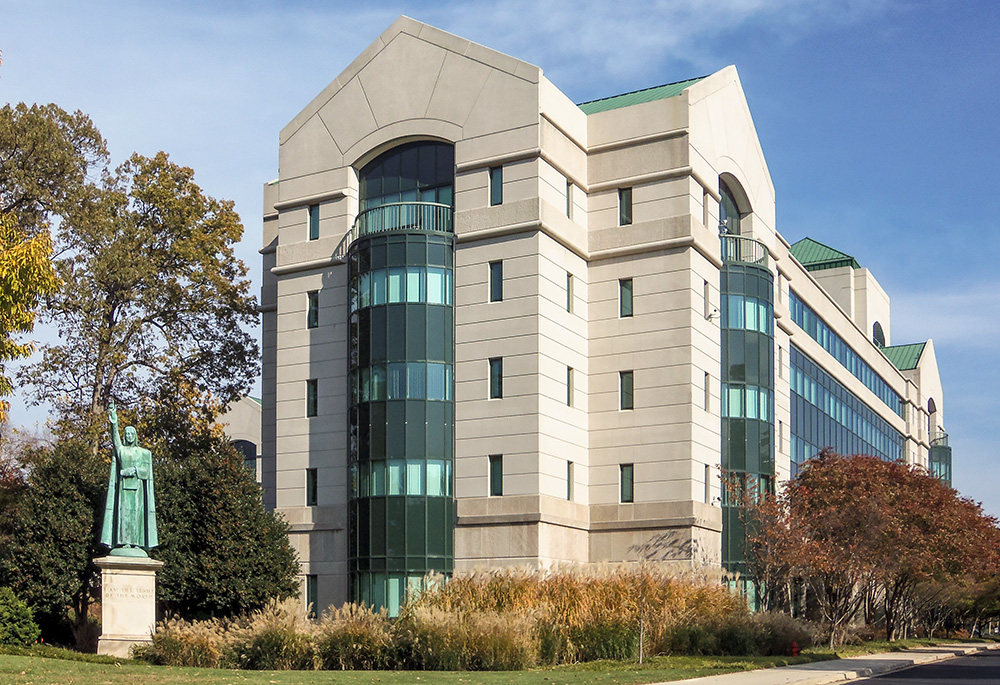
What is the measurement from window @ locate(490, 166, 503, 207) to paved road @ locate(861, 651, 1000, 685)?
816 inches

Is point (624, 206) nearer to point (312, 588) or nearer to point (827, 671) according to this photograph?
point (312, 588)

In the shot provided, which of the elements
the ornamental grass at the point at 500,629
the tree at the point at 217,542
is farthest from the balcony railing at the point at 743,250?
the tree at the point at 217,542

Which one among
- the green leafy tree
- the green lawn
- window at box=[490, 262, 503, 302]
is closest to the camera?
the green lawn

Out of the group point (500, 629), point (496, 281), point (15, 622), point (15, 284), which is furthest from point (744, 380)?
point (15, 284)

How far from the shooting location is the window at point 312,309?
48.1m

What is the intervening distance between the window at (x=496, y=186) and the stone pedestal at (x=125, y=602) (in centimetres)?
1774

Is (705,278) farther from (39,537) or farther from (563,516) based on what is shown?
(39,537)

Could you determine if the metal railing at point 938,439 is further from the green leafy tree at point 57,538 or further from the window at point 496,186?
the green leafy tree at point 57,538

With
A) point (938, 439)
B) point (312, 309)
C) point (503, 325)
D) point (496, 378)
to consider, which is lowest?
point (938, 439)

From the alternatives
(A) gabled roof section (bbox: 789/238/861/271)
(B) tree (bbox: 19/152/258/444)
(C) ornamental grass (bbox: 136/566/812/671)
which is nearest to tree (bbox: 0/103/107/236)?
(B) tree (bbox: 19/152/258/444)

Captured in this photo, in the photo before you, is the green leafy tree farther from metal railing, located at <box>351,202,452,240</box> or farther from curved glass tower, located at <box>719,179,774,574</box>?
curved glass tower, located at <box>719,179,774,574</box>

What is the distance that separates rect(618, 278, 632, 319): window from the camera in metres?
45.8

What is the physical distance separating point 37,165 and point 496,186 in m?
16.4

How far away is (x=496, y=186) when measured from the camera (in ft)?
147
